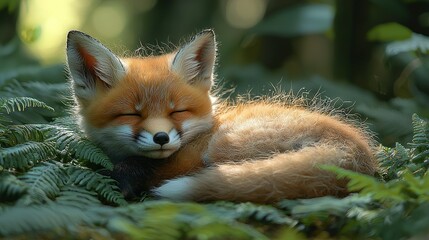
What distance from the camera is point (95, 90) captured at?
383 cm

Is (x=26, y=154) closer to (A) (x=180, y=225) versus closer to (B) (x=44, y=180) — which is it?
(B) (x=44, y=180)

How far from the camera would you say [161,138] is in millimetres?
3410

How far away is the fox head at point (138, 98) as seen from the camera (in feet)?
11.6

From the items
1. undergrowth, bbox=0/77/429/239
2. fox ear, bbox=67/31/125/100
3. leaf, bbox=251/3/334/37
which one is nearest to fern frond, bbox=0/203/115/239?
undergrowth, bbox=0/77/429/239

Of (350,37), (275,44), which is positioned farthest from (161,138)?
(275,44)

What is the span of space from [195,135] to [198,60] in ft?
1.77

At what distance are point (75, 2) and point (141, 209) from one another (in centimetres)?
784

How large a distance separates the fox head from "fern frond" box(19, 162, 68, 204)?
21.2 inches

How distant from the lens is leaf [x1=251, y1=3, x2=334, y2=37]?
6.55 m

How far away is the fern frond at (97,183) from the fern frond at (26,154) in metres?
0.16

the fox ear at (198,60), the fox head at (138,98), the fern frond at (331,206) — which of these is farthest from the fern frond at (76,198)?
the fox ear at (198,60)

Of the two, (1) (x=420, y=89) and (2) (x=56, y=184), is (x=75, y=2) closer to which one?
(1) (x=420, y=89)

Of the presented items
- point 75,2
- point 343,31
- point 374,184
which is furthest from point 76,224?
point 75,2

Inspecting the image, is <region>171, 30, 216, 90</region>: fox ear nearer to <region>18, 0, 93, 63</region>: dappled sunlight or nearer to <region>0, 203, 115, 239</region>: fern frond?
<region>0, 203, 115, 239</region>: fern frond
